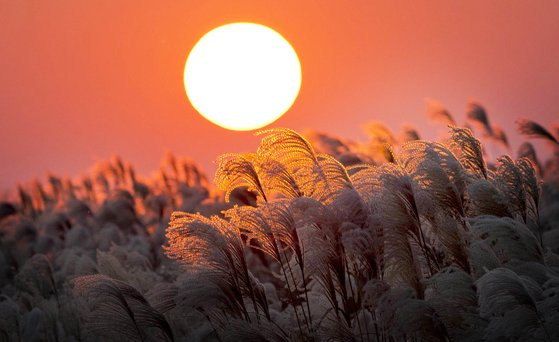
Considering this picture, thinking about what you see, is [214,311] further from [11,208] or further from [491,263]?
[11,208]

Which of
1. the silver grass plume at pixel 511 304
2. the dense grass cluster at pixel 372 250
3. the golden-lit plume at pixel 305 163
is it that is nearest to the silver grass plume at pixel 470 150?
the dense grass cluster at pixel 372 250

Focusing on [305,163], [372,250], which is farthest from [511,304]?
[305,163]

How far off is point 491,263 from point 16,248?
46.6 ft

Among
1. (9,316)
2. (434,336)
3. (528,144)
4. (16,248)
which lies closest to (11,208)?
(16,248)

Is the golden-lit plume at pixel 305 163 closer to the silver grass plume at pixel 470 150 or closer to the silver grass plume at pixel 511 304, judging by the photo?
the silver grass plume at pixel 511 304

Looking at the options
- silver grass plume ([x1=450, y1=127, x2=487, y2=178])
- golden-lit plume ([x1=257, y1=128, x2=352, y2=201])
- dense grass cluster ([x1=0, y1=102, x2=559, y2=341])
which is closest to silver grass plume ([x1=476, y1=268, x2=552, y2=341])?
dense grass cluster ([x1=0, y1=102, x2=559, y2=341])

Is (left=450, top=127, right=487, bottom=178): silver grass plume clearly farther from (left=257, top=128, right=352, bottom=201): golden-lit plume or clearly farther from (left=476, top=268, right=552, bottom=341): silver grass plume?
(left=476, top=268, right=552, bottom=341): silver grass plume

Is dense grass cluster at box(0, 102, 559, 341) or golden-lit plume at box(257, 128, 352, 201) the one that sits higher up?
golden-lit plume at box(257, 128, 352, 201)

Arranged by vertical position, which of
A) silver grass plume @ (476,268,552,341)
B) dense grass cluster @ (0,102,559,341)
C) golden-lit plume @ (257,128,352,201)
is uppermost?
golden-lit plume @ (257,128,352,201)

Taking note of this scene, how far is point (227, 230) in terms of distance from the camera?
638 centimetres

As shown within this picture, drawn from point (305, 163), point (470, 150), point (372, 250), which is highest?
point (470, 150)

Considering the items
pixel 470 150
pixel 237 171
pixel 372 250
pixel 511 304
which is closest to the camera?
pixel 511 304

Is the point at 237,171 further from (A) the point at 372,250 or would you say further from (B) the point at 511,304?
(B) the point at 511,304

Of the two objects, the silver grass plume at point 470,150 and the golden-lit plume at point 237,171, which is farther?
the silver grass plume at point 470,150
